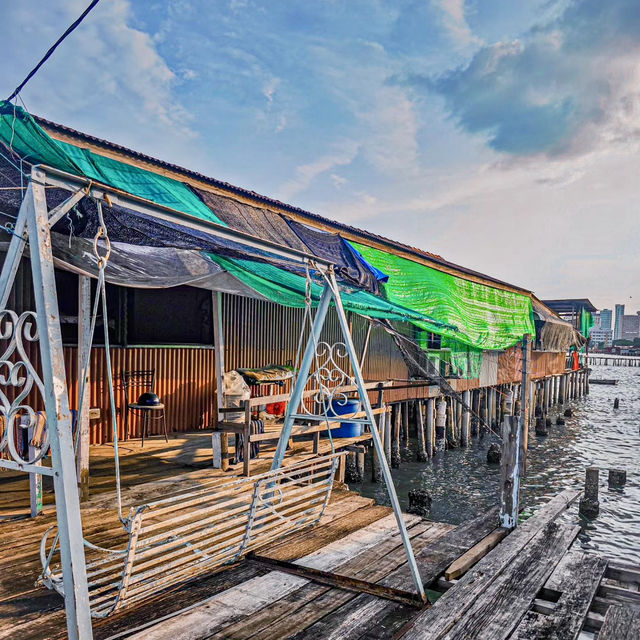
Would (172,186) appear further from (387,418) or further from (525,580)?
(387,418)

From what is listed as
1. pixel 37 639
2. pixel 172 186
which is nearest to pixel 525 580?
pixel 37 639

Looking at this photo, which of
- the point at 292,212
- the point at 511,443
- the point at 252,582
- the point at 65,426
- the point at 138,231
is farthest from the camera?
the point at 292,212

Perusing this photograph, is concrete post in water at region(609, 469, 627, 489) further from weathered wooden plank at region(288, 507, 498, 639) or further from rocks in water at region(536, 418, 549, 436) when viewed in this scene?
weathered wooden plank at region(288, 507, 498, 639)

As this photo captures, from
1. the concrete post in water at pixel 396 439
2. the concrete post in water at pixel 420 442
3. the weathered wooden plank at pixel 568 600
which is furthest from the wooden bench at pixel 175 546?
the concrete post in water at pixel 420 442

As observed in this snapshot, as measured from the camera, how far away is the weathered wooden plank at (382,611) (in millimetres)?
3420

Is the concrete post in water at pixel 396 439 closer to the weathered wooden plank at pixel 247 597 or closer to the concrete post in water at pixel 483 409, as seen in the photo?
the concrete post in water at pixel 483 409

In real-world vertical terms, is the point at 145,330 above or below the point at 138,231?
below

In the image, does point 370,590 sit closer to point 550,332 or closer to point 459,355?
point 459,355

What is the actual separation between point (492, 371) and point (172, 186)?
15625mm

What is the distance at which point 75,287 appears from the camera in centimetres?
815

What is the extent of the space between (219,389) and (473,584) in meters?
5.48

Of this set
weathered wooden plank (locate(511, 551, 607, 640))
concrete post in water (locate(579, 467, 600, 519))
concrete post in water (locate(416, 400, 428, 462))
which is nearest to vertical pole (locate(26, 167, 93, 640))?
weathered wooden plank (locate(511, 551, 607, 640))

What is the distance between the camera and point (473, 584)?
13.7 ft

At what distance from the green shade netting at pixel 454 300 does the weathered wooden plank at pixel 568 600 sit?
564 cm
